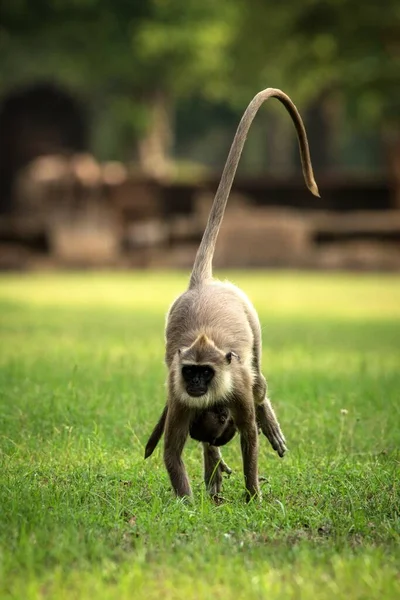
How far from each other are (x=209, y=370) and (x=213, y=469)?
2.53ft

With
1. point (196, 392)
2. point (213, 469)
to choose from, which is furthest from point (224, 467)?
point (196, 392)

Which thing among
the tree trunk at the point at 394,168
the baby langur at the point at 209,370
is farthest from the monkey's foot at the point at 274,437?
the tree trunk at the point at 394,168

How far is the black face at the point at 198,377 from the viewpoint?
511 centimetres

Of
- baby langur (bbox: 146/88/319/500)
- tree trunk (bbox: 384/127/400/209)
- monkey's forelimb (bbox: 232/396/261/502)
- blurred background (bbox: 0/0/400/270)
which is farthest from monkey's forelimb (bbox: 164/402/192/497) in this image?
tree trunk (bbox: 384/127/400/209)

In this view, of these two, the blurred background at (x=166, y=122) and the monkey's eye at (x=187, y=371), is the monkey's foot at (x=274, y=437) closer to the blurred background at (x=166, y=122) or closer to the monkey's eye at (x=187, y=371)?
the monkey's eye at (x=187, y=371)

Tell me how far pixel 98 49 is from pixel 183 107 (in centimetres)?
1417

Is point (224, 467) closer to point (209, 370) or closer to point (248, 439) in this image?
point (248, 439)

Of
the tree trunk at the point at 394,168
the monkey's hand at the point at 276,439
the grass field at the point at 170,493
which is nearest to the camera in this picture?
the grass field at the point at 170,493

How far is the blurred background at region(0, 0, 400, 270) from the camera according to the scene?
27875 mm

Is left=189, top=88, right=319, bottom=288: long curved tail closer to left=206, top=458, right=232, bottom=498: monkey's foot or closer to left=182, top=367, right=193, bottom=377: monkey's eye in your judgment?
left=182, top=367, right=193, bottom=377: monkey's eye

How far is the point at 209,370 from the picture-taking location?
5109 mm

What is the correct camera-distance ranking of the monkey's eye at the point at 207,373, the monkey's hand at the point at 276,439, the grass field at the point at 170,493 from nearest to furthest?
the grass field at the point at 170,493 → the monkey's eye at the point at 207,373 → the monkey's hand at the point at 276,439

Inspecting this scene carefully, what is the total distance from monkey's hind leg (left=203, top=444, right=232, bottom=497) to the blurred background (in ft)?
69.7

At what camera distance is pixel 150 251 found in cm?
2844
